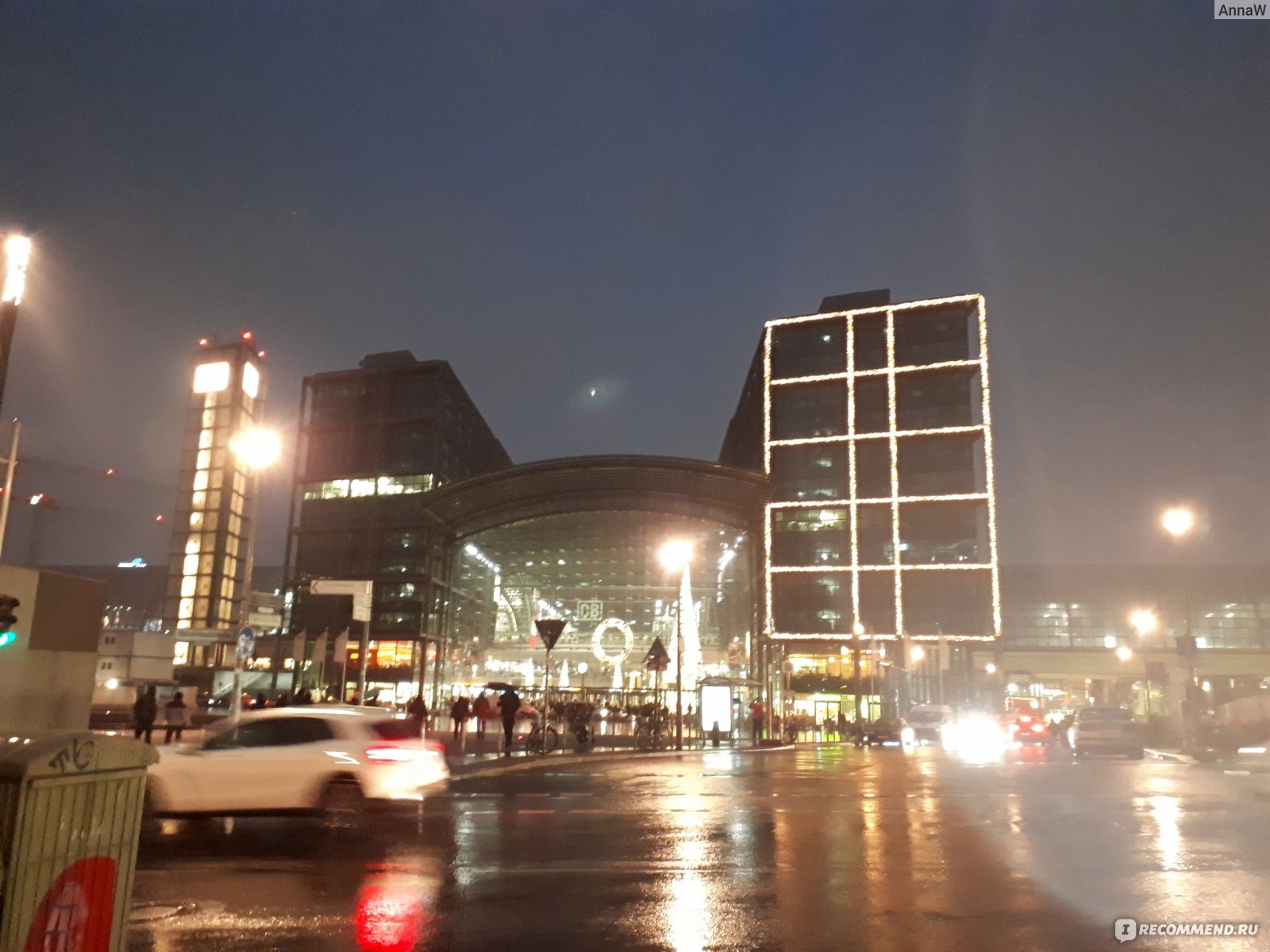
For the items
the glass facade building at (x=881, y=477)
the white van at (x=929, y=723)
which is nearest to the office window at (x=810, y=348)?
the glass facade building at (x=881, y=477)

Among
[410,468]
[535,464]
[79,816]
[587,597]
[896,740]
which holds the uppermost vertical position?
[410,468]

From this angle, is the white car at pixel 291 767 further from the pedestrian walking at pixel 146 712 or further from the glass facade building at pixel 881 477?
the glass facade building at pixel 881 477

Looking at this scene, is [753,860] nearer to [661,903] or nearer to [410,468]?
[661,903]

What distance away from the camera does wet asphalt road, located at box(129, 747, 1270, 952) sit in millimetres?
6684

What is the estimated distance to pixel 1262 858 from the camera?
9.65 m

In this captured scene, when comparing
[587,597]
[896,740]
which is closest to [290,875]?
[896,740]

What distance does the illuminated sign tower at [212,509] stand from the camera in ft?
235

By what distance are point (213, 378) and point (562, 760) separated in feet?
201

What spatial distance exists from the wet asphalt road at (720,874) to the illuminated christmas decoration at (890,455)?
45.4 metres

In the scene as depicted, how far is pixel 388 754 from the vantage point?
12297 millimetres

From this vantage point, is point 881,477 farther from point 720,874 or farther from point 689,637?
point 720,874

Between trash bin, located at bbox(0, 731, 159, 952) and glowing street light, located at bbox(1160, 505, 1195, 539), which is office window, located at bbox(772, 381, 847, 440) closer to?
glowing street light, located at bbox(1160, 505, 1195, 539)

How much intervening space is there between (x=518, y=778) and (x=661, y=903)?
13.5 meters

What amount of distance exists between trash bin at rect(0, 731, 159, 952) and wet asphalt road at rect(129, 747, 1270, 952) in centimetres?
278
